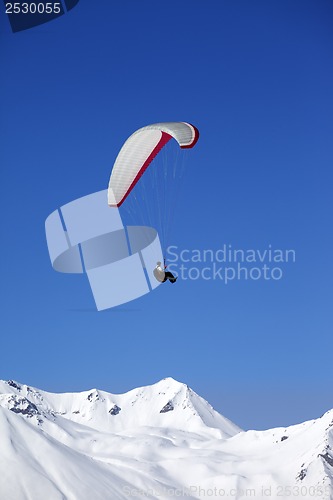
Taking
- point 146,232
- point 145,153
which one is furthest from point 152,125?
point 146,232

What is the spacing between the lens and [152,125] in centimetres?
6066

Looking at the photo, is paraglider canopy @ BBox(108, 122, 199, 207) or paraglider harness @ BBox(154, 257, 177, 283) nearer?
paraglider harness @ BBox(154, 257, 177, 283)

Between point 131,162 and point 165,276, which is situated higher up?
point 131,162

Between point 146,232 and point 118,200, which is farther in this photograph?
point 118,200

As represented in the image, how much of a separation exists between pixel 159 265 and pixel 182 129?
10498 mm

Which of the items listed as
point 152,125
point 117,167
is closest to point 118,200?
point 117,167

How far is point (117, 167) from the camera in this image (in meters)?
63.5

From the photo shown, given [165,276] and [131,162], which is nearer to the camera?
[165,276]

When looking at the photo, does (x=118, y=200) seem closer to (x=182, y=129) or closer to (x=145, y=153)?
(x=145, y=153)

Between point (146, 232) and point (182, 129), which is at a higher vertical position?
point (182, 129)

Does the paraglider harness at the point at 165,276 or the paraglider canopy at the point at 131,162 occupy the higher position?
the paraglider canopy at the point at 131,162

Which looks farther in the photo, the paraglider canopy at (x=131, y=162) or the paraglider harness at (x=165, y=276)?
the paraglider canopy at (x=131, y=162)

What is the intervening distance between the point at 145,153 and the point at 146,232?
10.6 meters

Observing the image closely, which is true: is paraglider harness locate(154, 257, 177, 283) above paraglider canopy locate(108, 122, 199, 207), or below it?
below
